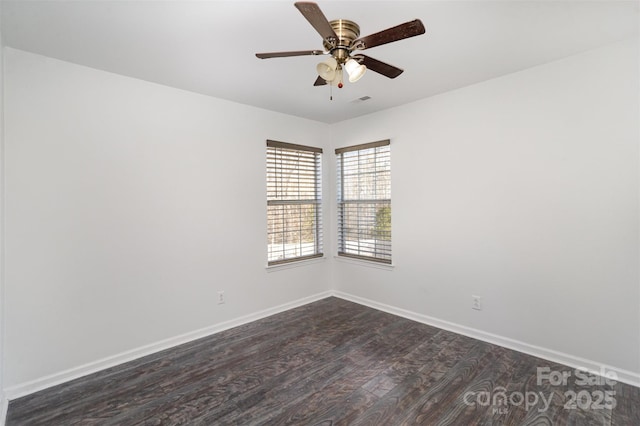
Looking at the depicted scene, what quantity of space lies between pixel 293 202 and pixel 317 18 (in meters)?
2.83

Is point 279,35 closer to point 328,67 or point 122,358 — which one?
point 328,67

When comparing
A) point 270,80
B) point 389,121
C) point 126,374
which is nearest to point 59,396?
point 126,374

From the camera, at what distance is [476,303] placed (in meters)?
3.10

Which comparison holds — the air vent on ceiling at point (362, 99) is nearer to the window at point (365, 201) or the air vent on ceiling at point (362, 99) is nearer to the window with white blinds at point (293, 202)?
the window at point (365, 201)

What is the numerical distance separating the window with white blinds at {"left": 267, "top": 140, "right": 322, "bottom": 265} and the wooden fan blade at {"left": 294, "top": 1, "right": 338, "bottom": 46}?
231 centimetres

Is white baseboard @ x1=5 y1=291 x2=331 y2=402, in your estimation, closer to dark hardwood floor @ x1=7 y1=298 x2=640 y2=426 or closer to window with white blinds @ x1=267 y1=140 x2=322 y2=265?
dark hardwood floor @ x1=7 y1=298 x2=640 y2=426

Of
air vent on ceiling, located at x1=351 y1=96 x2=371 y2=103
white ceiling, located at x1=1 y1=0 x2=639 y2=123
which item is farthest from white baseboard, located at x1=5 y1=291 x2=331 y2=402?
air vent on ceiling, located at x1=351 y1=96 x2=371 y2=103

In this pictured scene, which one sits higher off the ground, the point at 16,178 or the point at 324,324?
the point at 16,178

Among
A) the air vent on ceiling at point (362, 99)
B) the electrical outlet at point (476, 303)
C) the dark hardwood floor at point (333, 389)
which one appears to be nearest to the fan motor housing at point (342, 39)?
the air vent on ceiling at point (362, 99)

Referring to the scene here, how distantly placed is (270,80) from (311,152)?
1.53 meters

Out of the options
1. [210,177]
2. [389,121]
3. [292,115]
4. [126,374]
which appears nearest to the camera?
[126,374]

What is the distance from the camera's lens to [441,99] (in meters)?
3.31

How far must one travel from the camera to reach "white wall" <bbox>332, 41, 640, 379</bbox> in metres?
2.33

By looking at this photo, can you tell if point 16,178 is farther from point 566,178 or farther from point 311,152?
point 566,178
